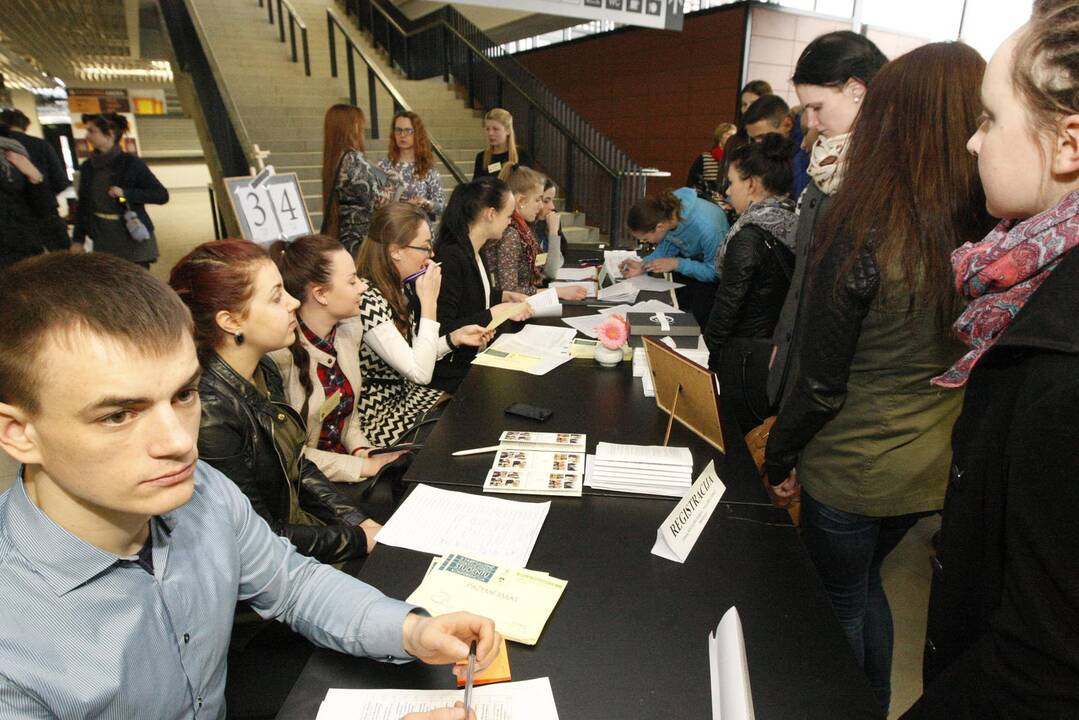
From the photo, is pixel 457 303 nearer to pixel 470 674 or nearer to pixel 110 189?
pixel 470 674

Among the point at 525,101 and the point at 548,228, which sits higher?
the point at 525,101

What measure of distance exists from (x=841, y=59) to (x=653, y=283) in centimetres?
184

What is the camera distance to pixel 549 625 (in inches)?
37.8

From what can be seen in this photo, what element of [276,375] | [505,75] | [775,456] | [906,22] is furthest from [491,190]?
[906,22]

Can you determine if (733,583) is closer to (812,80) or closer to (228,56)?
(812,80)

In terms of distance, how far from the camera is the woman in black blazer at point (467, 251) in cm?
284

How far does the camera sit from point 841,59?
160 centimetres

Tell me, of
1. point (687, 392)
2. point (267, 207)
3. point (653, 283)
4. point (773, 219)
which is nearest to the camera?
point (687, 392)

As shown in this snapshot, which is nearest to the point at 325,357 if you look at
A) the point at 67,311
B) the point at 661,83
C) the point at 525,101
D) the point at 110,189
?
the point at 67,311

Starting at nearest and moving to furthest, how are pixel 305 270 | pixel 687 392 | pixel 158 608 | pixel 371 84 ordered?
1. pixel 158 608
2. pixel 687 392
3. pixel 305 270
4. pixel 371 84

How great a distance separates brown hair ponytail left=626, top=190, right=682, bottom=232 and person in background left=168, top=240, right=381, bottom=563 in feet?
8.38

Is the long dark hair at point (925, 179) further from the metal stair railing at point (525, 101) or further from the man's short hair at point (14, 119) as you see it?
the man's short hair at point (14, 119)

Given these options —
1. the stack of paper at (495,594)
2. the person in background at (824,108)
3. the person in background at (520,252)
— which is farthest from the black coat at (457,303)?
the stack of paper at (495,594)

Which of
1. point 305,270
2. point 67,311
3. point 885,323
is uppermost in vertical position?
point 67,311
